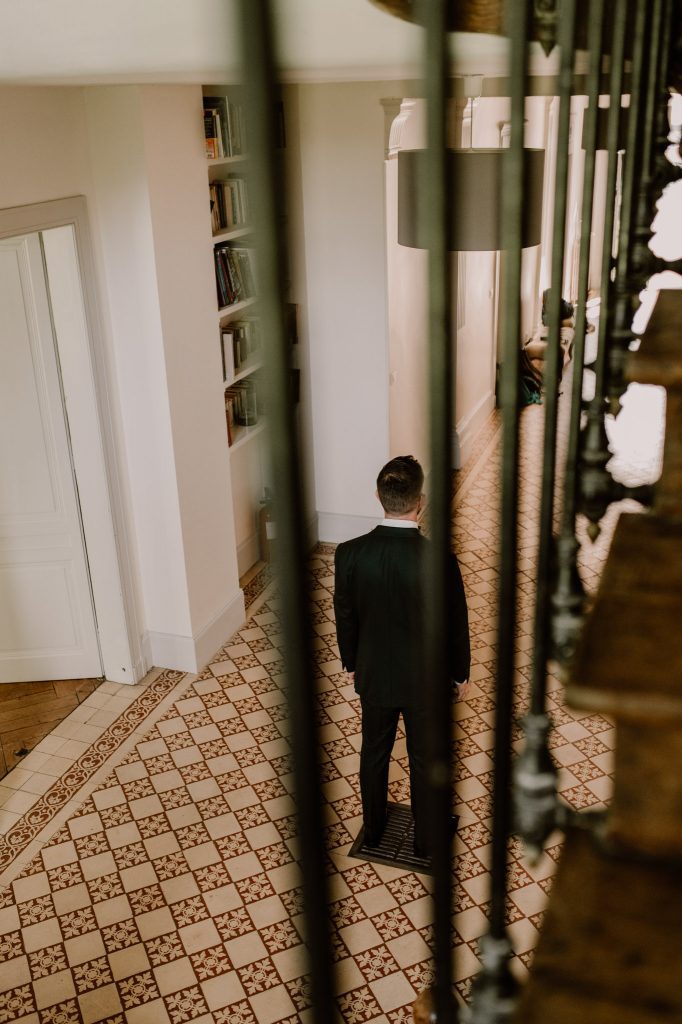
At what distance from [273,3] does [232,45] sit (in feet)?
0.07

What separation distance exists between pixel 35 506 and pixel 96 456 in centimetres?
44

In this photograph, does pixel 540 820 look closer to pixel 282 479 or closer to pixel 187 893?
pixel 282 479

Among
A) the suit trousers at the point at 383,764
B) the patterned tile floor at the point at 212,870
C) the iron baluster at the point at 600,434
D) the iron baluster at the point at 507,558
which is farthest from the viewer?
the suit trousers at the point at 383,764

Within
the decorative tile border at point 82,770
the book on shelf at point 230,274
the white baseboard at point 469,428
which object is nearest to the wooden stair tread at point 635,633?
the decorative tile border at point 82,770

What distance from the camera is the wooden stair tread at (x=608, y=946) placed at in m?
0.79

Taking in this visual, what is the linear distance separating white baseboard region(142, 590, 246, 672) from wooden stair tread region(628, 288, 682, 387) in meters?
3.81

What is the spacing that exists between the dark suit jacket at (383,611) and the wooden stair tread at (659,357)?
1.86m

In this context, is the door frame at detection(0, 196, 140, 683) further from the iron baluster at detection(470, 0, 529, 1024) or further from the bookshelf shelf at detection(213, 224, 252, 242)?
the iron baluster at detection(470, 0, 529, 1024)

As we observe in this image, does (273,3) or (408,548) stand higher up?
(273,3)

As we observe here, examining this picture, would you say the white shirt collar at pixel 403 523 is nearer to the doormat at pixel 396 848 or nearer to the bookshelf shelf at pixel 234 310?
the doormat at pixel 396 848

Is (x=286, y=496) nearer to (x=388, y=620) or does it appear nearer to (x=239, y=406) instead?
(x=388, y=620)

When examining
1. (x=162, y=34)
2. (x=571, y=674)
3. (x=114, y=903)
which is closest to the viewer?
(x=571, y=674)

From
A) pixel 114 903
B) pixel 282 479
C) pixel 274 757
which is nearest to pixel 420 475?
pixel 274 757

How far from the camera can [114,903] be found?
3.63 metres
